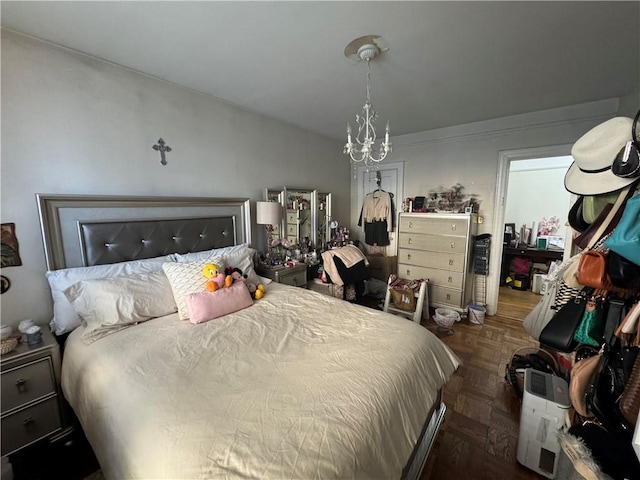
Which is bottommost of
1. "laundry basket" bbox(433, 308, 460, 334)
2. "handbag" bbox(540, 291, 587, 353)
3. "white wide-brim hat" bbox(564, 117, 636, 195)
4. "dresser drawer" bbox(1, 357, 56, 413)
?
"laundry basket" bbox(433, 308, 460, 334)

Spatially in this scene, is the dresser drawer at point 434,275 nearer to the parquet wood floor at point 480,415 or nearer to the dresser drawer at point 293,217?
the parquet wood floor at point 480,415

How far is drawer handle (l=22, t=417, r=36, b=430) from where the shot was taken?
53.2 inches

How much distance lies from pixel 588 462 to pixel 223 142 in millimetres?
3082

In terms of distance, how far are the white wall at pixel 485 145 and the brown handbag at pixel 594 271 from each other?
2.36 meters

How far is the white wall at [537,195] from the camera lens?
4.21m

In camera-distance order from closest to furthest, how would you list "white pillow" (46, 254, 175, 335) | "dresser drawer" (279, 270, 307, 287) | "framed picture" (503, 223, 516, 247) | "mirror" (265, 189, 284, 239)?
1. "white pillow" (46, 254, 175, 335)
2. "dresser drawer" (279, 270, 307, 287)
3. "mirror" (265, 189, 284, 239)
4. "framed picture" (503, 223, 516, 247)

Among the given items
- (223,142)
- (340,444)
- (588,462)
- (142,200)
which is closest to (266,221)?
(223,142)

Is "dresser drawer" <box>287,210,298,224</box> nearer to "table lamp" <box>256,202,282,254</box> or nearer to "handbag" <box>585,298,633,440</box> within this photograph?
"table lamp" <box>256,202,282,254</box>

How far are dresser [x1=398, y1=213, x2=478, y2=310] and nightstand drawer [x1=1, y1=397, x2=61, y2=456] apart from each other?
355 centimetres

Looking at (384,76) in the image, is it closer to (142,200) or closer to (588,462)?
(142,200)

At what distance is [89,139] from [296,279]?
2135mm

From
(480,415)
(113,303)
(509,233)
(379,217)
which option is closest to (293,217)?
(379,217)

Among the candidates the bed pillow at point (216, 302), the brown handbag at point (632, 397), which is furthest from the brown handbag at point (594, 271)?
the bed pillow at point (216, 302)

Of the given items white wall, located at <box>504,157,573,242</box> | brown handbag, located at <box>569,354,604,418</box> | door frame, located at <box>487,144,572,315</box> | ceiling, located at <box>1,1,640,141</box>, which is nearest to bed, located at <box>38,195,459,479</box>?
brown handbag, located at <box>569,354,604,418</box>
